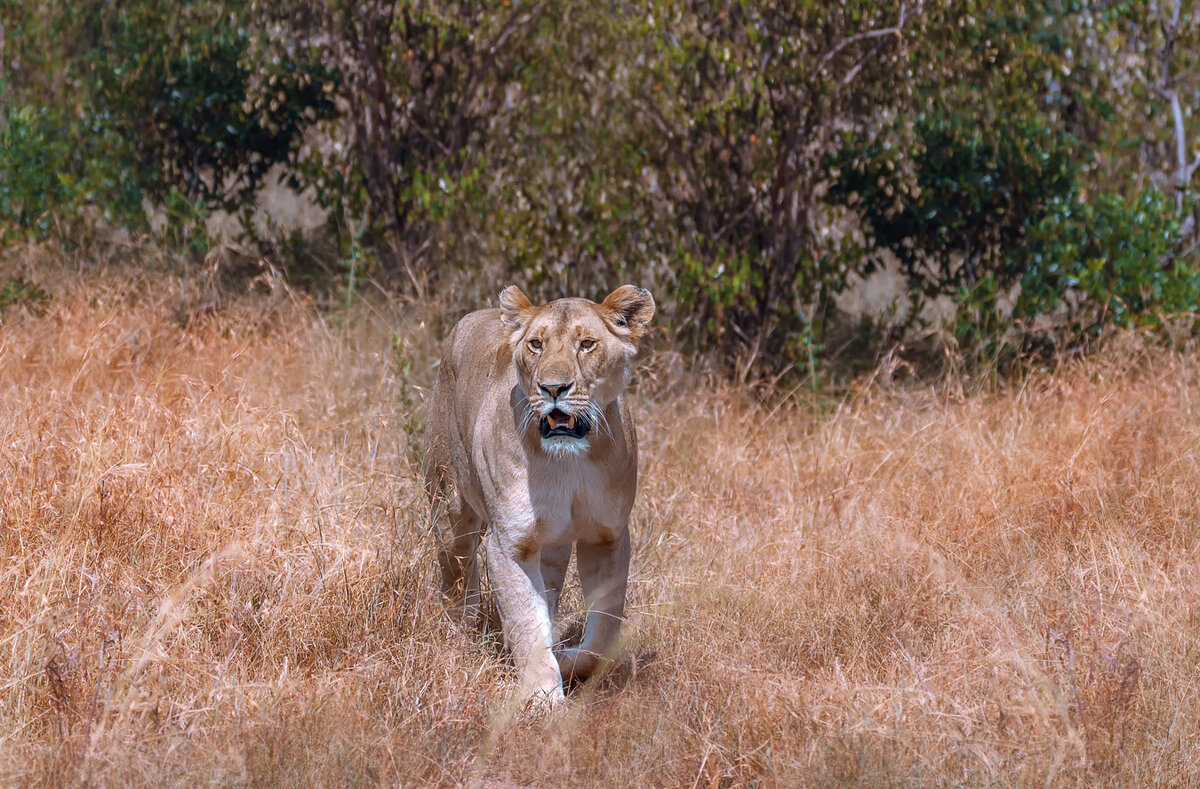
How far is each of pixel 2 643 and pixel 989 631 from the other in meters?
3.29

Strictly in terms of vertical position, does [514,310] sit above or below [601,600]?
above

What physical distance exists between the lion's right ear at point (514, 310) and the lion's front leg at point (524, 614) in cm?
69

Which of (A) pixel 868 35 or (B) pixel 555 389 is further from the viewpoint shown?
(A) pixel 868 35

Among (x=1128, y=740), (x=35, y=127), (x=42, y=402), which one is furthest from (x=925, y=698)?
(x=35, y=127)

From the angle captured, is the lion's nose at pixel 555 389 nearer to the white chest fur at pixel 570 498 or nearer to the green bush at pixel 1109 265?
the white chest fur at pixel 570 498

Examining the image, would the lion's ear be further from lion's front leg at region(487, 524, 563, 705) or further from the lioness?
lion's front leg at region(487, 524, 563, 705)

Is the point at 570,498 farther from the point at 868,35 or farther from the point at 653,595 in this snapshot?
the point at 868,35

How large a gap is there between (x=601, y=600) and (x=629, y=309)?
997 mm

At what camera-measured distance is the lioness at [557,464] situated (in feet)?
14.5

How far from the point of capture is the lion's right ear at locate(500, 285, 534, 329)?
4.74 meters

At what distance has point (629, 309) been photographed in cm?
466

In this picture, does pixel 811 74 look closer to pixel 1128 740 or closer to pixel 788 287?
pixel 788 287

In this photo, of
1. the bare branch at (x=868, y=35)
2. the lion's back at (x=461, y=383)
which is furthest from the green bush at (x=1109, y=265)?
the lion's back at (x=461, y=383)

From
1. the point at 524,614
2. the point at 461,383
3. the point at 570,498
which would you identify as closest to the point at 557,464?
the point at 570,498
